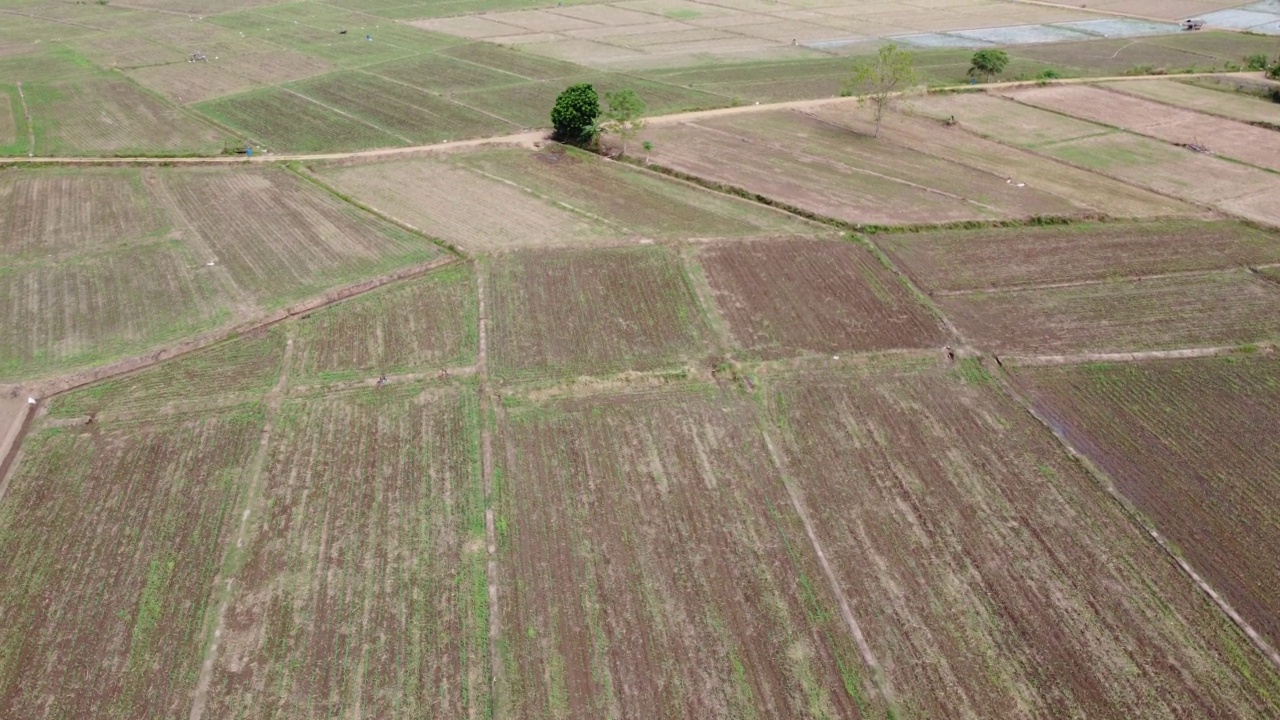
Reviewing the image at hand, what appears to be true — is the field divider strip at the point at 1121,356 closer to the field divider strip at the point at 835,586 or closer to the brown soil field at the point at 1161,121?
the field divider strip at the point at 835,586

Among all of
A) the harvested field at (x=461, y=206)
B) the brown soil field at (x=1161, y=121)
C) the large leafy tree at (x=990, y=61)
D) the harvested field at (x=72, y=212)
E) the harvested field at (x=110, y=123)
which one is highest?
the large leafy tree at (x=990, y=61)

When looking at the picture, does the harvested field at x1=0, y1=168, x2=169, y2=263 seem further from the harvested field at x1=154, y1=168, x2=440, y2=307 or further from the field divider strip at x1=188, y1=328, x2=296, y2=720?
the field divider strip at x1=188, y1=328, x2=296, y2=720

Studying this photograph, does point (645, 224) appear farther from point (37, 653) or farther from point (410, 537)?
point (37, 653)

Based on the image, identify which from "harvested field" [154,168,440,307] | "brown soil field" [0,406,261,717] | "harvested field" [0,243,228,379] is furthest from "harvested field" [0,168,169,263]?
"brown soil field" [0,406,261,717]

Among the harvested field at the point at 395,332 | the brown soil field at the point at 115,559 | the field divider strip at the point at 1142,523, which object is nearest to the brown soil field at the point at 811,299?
the field divider strip at the point at 1142,523

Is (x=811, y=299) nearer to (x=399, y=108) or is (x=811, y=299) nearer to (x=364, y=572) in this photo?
(x=364, y=572)

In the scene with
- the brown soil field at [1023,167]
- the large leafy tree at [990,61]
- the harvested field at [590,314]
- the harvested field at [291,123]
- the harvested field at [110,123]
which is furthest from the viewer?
the large leafy tree at [990,61]
